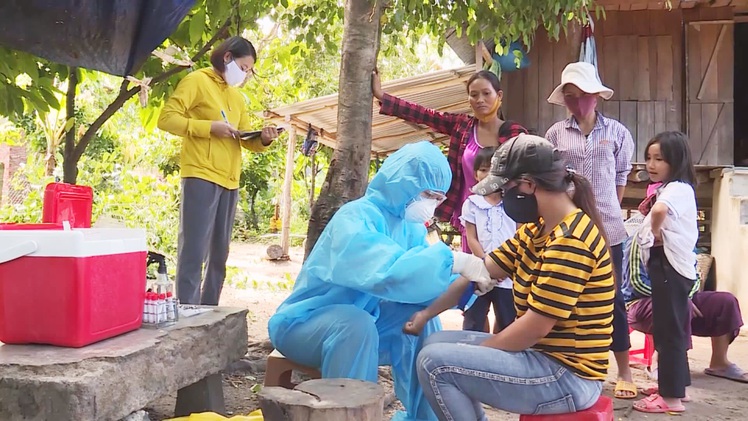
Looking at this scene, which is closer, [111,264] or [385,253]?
[111,264]

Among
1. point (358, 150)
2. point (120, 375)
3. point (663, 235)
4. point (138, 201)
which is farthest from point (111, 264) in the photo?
point (138, 201)

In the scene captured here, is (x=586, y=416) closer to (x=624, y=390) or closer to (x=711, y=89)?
(x=624, y=390)

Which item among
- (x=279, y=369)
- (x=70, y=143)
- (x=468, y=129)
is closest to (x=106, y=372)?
(x=279, y=369)

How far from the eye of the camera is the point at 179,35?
13.1 feet

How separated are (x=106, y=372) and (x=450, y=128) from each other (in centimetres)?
248

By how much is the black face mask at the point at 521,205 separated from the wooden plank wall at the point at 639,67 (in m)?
6.19

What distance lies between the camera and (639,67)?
8055 mm

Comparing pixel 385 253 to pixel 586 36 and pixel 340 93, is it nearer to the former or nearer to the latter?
pixel 340 93

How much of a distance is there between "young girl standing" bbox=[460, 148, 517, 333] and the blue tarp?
5.62 feet

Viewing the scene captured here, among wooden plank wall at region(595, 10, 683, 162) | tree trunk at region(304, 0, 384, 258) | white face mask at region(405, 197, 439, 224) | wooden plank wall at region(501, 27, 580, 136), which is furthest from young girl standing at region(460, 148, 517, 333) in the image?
wooden plank wall at region(595, 10, 683, 162)

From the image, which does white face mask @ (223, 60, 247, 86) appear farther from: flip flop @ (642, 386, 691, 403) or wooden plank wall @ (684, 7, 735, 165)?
wooden plank wall @ (684, 7, 735, 165)

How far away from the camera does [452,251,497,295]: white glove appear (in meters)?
2.44

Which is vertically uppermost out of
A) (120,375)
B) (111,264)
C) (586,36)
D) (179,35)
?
(586,36)

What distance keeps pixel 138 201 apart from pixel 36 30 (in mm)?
7309
